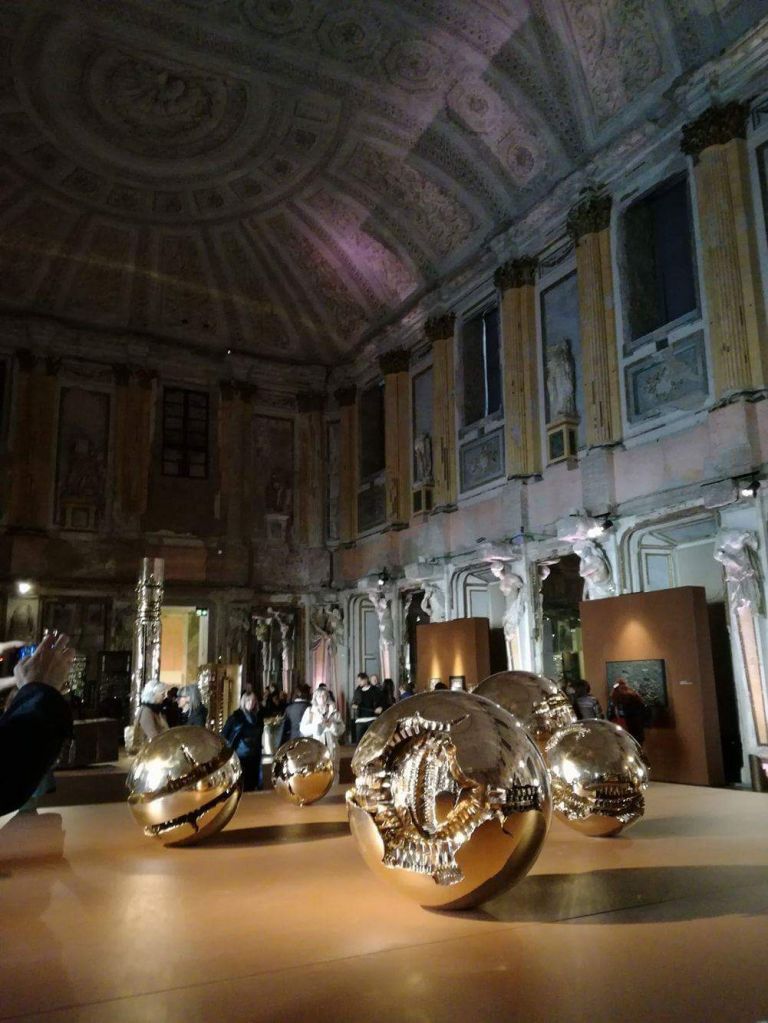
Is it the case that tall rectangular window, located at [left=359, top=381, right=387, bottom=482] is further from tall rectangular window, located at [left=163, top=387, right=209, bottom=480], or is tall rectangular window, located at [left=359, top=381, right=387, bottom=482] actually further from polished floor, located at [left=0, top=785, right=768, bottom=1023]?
polished floor, located at [left=0, top=785, right=768, bottom=1023]

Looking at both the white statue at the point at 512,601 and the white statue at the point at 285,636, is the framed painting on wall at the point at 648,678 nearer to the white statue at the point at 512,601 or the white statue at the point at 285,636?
the white statue at the point at 512,601

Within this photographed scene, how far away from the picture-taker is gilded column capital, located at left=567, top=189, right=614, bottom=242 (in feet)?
47.1

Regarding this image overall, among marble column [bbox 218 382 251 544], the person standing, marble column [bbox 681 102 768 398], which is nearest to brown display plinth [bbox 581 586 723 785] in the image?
marble column [bbox 681 102 768 398]

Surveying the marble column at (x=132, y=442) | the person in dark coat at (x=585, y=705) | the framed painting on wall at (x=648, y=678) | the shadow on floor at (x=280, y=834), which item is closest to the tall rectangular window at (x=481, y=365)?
the framed painting on wall at (x=648, y=678)

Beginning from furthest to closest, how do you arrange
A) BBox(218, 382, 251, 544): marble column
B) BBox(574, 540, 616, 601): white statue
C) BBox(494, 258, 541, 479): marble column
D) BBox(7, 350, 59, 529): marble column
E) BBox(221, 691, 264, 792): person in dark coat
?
BBox(218, 382, 251, 544): marble column < BBox(7, 350, 59, 529): marble column < BBox(494, 258, 541, 479): marble column < BBox(574, 540, 616, 601): white statue < BBox(221, 691, 264, 792): person in dark coat

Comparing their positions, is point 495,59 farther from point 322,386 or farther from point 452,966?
point 452,966

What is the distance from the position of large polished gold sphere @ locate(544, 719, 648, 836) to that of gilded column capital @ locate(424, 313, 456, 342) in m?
15.8

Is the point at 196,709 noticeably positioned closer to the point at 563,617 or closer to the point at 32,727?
the point at 32,727

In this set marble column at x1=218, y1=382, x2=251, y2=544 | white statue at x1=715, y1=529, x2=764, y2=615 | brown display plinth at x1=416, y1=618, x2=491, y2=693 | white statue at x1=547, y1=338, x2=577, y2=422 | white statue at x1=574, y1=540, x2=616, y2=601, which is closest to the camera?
white statue at x1=715, y1=529, x2=764, y2=615

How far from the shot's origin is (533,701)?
4.25m

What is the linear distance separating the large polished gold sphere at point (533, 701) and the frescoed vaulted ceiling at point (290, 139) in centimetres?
1176

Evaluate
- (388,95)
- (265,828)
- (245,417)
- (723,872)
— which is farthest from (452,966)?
(245,417)

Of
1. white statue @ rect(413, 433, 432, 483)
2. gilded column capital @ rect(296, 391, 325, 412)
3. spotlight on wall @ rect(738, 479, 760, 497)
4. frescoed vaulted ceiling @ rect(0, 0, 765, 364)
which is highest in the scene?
frescoed vaulted ceiling @ rect(0, 0, 765, 364)

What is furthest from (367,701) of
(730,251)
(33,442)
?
(33,442)
